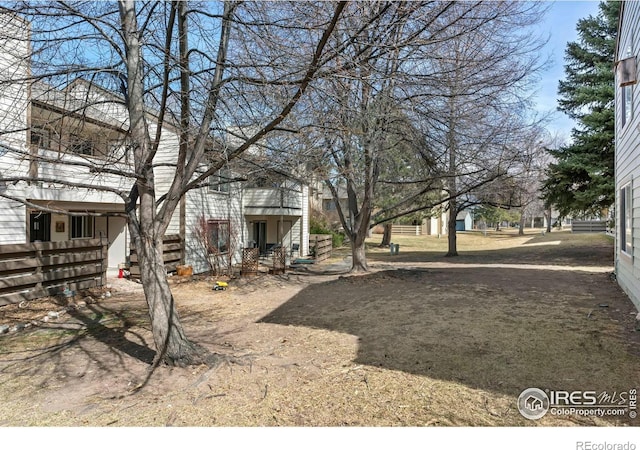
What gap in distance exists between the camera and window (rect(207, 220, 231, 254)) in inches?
560

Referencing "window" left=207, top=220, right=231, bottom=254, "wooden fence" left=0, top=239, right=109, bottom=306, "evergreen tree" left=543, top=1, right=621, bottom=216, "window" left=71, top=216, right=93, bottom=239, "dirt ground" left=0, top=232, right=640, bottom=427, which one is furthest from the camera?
"evergreen tree" left=543, top=1, right=621, bottom=216

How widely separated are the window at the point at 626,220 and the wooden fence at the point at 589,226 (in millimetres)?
33717

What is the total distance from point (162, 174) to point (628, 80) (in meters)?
13.0

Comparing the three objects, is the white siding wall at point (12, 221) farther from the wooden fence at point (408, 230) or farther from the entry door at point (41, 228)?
the wooden fence at point (408, 230)

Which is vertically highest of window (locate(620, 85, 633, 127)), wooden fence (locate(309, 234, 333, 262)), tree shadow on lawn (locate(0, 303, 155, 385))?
window (locate(620, 85, 633, 127))

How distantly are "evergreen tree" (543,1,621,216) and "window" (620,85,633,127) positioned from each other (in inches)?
276

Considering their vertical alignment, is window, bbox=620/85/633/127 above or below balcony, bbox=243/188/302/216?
above

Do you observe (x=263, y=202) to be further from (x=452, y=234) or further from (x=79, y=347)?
(x=79, y=347)

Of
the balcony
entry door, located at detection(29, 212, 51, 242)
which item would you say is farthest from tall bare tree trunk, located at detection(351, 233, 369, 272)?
entry door, located at detection(29, 212, 51, 242)

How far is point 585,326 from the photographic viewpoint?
621 cm

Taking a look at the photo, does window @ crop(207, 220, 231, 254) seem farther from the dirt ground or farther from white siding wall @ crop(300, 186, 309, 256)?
white siding wall @ crop(300, 186, 309, 256)

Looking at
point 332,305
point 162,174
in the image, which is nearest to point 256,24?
point 332,305

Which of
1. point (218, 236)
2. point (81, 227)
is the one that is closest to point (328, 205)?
point (218, 236)

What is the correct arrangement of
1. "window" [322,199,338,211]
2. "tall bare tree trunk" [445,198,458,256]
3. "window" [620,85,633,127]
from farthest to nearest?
"window" [322,199,338,211] → "tall bare tree trunk" [445,198,458,256] → "window" [620,85,633,127]
